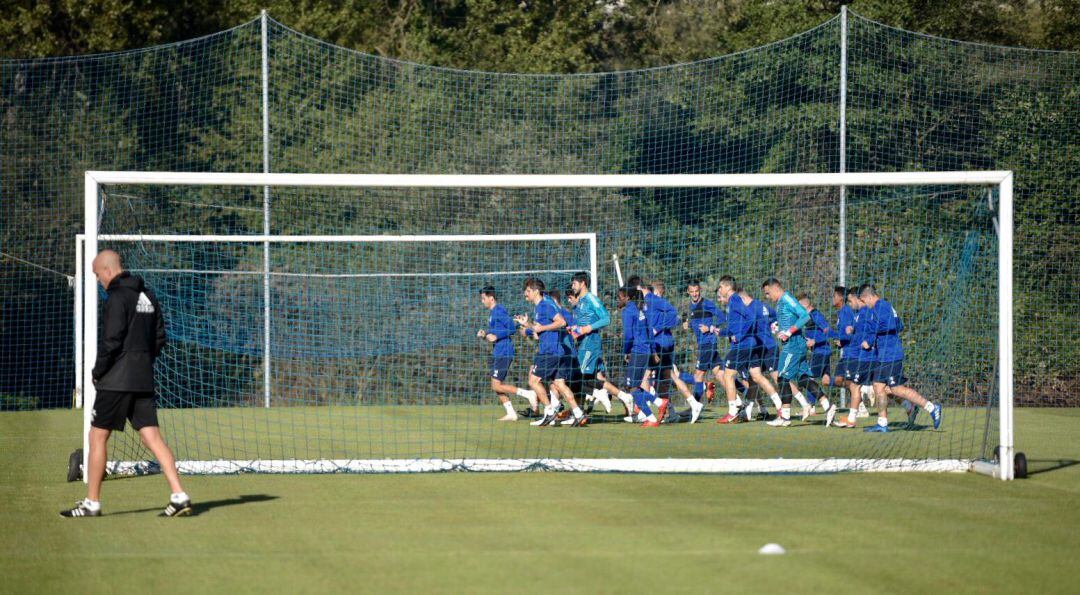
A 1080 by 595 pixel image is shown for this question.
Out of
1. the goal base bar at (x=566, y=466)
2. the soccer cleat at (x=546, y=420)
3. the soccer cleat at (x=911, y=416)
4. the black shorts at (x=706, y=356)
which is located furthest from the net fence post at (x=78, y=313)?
the soccer cleat at (x=911, y=416)

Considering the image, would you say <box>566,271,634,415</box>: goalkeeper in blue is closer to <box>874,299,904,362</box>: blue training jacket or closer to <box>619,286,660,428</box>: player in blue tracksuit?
<box>619,286,660,428</box>: player in blue tracksuit

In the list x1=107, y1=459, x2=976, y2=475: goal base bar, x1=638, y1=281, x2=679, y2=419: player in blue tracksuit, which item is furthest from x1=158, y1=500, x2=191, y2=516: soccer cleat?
x1=638, y1=281, x2=679, y2=419: player in blue tracksuit

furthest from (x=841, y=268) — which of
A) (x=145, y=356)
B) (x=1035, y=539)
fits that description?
(x=145, y=356)

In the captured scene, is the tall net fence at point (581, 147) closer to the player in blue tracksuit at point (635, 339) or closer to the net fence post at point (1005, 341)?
the player in blue tracksuit at point (635, 339)

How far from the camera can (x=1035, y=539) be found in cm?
754

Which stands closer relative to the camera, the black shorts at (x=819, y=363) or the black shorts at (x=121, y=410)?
the black shorts at (x=121, y=410)

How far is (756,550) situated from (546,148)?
1639 cm

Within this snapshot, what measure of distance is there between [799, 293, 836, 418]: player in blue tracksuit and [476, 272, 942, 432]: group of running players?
0.05 ft

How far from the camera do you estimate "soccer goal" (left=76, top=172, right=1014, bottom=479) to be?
1499 cm

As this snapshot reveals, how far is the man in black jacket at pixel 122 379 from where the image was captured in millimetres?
8195

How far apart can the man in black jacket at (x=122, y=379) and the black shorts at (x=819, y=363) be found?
10.3 m

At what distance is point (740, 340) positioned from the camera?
51.7ft

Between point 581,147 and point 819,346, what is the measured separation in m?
7.61

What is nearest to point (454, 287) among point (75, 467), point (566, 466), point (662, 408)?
point (662, 408)
